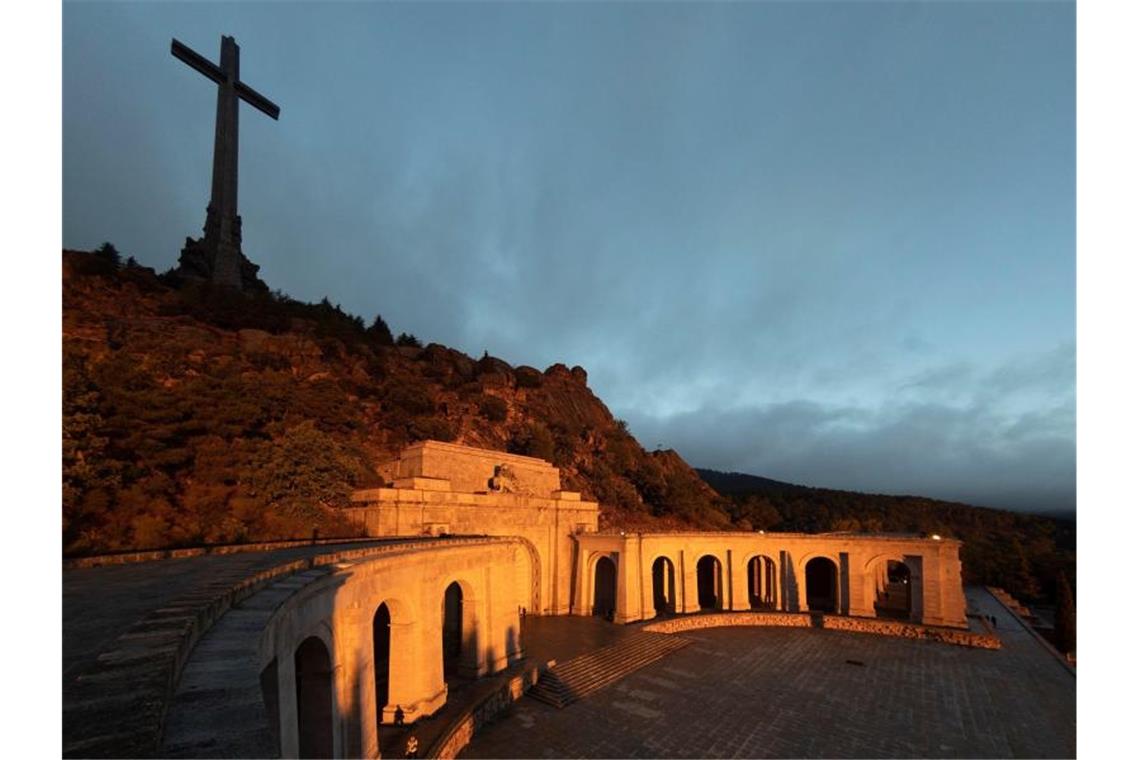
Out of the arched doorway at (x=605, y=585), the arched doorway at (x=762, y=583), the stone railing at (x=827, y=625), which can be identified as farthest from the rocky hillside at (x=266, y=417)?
the stone railing at (x=827, y=625)

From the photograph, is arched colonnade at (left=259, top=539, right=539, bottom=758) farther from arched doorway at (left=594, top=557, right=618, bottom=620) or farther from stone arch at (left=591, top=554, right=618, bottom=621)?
arched doorway at (left=594, top=557, right=618, bottom=620)

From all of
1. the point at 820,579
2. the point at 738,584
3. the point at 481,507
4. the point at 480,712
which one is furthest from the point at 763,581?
the point at 480,712

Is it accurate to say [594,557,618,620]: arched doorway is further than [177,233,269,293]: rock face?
No

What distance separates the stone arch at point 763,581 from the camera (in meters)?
30.1

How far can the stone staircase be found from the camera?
56.4ft

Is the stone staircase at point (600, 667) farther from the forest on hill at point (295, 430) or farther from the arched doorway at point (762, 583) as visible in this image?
the forest on hill at point (295, 430)

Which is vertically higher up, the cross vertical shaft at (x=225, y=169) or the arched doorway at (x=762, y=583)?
the cross vertical shaft at (x=225, y=169)

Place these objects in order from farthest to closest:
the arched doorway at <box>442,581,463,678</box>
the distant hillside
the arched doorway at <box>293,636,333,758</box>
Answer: the distant hillside < the arched doorway at <box>442,581,463,678</box> < the arched doorway at <box>293,636,333,758</box>

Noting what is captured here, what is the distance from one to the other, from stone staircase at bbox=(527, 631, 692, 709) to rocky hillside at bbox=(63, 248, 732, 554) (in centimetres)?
1162

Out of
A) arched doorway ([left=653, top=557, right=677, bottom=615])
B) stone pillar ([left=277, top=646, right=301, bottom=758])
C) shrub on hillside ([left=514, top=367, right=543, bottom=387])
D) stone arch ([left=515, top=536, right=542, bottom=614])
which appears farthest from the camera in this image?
shrub on hillside ([left=514, top=367, right=543, bottom=387])

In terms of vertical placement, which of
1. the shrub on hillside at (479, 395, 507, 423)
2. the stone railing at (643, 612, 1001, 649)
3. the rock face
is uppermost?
the rock face

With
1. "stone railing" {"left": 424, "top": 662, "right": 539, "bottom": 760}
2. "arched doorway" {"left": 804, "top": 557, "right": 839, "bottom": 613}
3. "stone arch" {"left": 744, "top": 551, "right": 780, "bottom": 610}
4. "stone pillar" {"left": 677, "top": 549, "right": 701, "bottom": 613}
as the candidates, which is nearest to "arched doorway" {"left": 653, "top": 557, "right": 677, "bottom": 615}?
"stone pillar" {"left": 677, "top": 549, "right": 701, "bottom": 613}

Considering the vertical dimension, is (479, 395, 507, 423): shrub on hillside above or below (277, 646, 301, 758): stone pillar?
above

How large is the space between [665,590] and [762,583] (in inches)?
295
